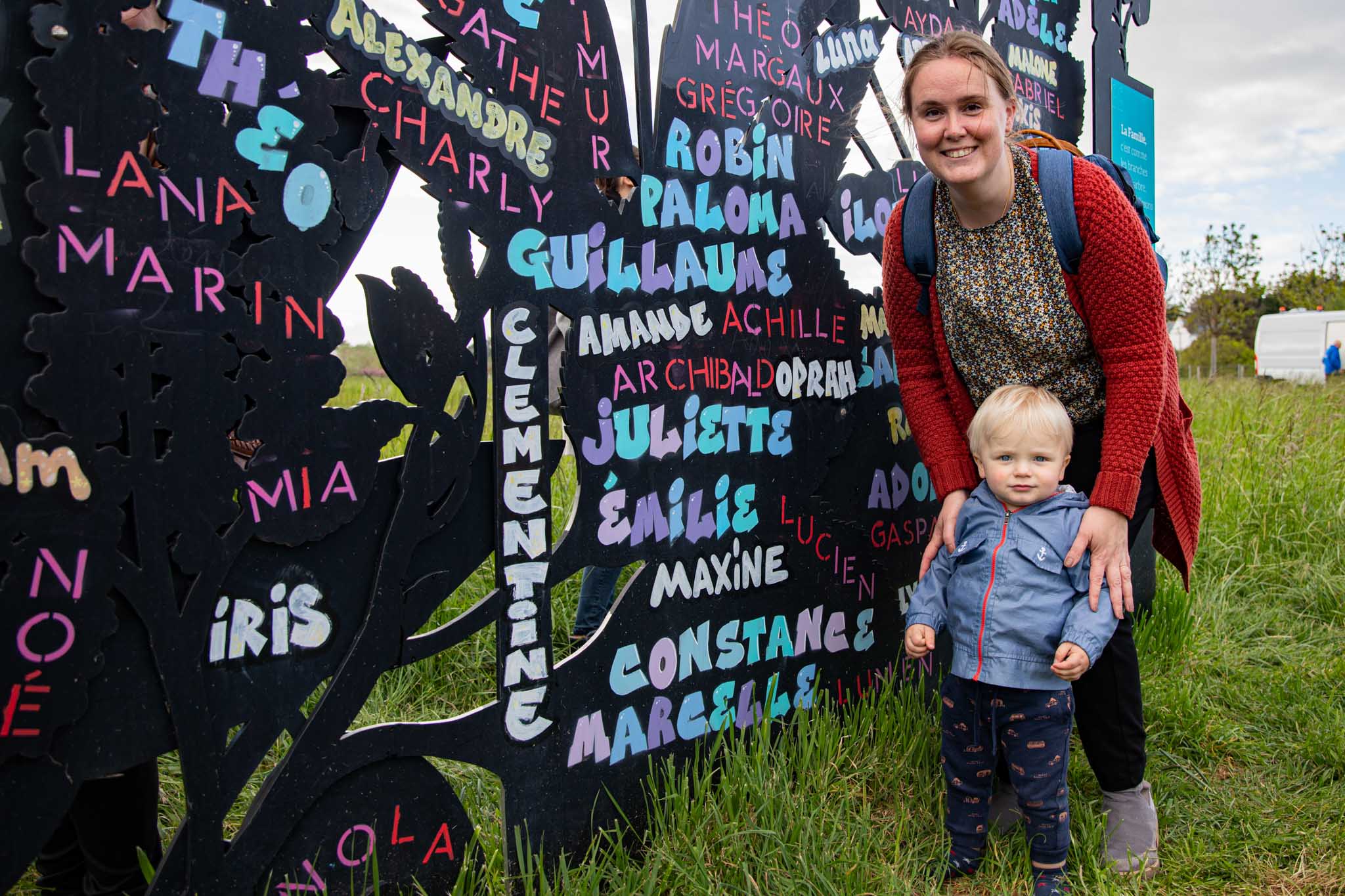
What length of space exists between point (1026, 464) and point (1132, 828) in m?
0.98

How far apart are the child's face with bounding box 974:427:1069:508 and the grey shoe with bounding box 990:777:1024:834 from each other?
839 millimetres

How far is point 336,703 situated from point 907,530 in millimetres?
1833

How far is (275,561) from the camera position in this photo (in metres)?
1.82

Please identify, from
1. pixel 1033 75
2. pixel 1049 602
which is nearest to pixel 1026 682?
pixel 1049 602

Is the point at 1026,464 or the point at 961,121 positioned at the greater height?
the point at 961,121

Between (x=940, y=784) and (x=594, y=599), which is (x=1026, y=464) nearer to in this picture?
(x=940, y=784)

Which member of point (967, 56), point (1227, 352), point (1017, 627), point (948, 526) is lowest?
point (1017, 627)

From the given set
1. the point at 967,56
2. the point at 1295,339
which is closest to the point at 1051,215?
the point at 967,56

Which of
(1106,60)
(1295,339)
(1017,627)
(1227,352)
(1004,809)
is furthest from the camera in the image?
(1227,352)

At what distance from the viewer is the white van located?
2128cm

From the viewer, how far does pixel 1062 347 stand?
228 cm

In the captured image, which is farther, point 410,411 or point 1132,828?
point 1132,828

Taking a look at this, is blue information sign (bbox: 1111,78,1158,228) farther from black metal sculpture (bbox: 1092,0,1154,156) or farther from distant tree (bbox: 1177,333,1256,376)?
distant tree (bbox: 1177,333,1256,376)

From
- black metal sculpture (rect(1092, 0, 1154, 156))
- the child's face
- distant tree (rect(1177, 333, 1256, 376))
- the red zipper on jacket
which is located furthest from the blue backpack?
distant tree (rect(1177, 333, 1256, 376))
